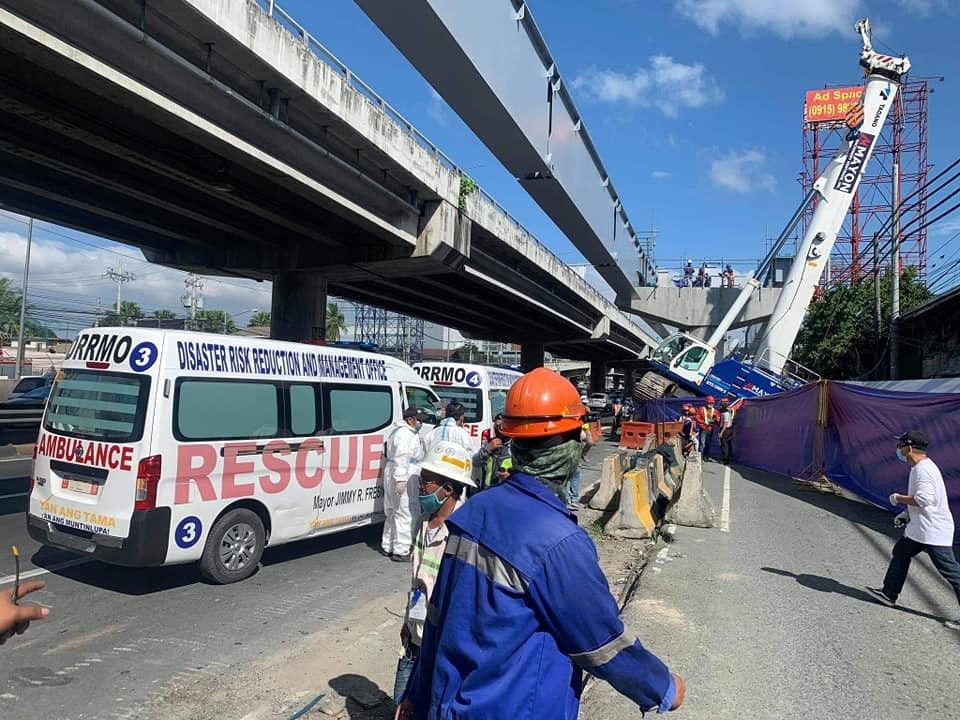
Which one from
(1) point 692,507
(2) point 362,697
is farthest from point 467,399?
(2) point 362,697

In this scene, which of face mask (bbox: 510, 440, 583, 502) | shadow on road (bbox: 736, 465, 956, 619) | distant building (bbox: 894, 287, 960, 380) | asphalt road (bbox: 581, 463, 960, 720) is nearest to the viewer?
face mask (bbox: 510, 440, 583, 502)

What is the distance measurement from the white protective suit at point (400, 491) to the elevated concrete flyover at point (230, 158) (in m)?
6.43

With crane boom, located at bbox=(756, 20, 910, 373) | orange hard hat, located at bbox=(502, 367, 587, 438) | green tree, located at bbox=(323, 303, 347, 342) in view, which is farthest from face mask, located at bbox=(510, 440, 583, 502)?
green tree, located at bbox=(323, 303, 347, 342)

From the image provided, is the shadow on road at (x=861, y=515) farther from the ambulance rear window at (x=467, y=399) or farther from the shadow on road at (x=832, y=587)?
the ambulance rear window at (x=467, y=399)

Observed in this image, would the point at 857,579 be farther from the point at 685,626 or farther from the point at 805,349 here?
the point at 805,349

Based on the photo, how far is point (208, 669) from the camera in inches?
175

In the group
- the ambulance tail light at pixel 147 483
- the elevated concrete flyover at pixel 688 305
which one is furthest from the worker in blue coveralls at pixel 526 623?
the elevated concrete flyover at pixel 688 305

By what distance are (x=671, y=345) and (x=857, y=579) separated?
→ 17512mm

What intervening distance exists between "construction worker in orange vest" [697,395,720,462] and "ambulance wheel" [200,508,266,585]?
16.0 m

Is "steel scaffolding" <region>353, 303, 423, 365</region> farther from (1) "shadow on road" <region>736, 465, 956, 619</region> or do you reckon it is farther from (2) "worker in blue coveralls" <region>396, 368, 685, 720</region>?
(2) "worker in blue coveralls" <region>396, 368, 685, 720</region>

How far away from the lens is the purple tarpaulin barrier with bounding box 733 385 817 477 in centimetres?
1534

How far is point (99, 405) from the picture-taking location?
19.4ft

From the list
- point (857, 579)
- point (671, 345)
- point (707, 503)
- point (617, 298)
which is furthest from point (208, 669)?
point (617, 298)

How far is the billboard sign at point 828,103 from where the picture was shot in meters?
51.7
